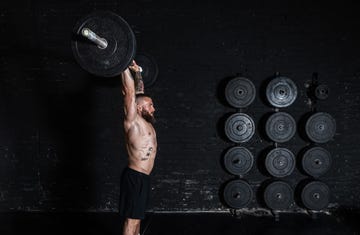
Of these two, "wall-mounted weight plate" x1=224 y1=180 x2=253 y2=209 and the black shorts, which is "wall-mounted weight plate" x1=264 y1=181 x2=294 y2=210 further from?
the black shorts

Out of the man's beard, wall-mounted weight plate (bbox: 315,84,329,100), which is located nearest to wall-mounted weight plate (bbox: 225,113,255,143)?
wall-mounted weight plate (bbox: 315,84,329,100)

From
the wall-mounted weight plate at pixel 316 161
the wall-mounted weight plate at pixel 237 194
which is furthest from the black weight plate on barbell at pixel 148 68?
the wall-mounted weight plate at pixel 316 161

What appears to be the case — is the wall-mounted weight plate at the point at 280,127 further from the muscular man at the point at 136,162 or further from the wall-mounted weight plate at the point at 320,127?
the muscular man at the point at 136,162

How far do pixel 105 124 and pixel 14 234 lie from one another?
4.21ft

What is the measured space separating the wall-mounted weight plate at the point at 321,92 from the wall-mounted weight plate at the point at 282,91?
0.71ft

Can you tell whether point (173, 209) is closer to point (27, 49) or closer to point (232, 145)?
point (232, 145)

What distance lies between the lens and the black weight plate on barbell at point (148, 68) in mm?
3172

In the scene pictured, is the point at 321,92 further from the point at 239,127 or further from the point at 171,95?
the point at 171,95

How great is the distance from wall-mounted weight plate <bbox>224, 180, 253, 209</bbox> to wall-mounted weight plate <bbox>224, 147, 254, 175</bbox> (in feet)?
0.37

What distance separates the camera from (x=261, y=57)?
3.27 meters

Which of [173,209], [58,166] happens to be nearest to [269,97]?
[173,209]

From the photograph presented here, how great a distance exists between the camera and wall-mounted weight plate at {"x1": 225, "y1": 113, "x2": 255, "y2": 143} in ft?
10.3

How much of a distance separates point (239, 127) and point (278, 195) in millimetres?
791

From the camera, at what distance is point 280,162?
124 inches
